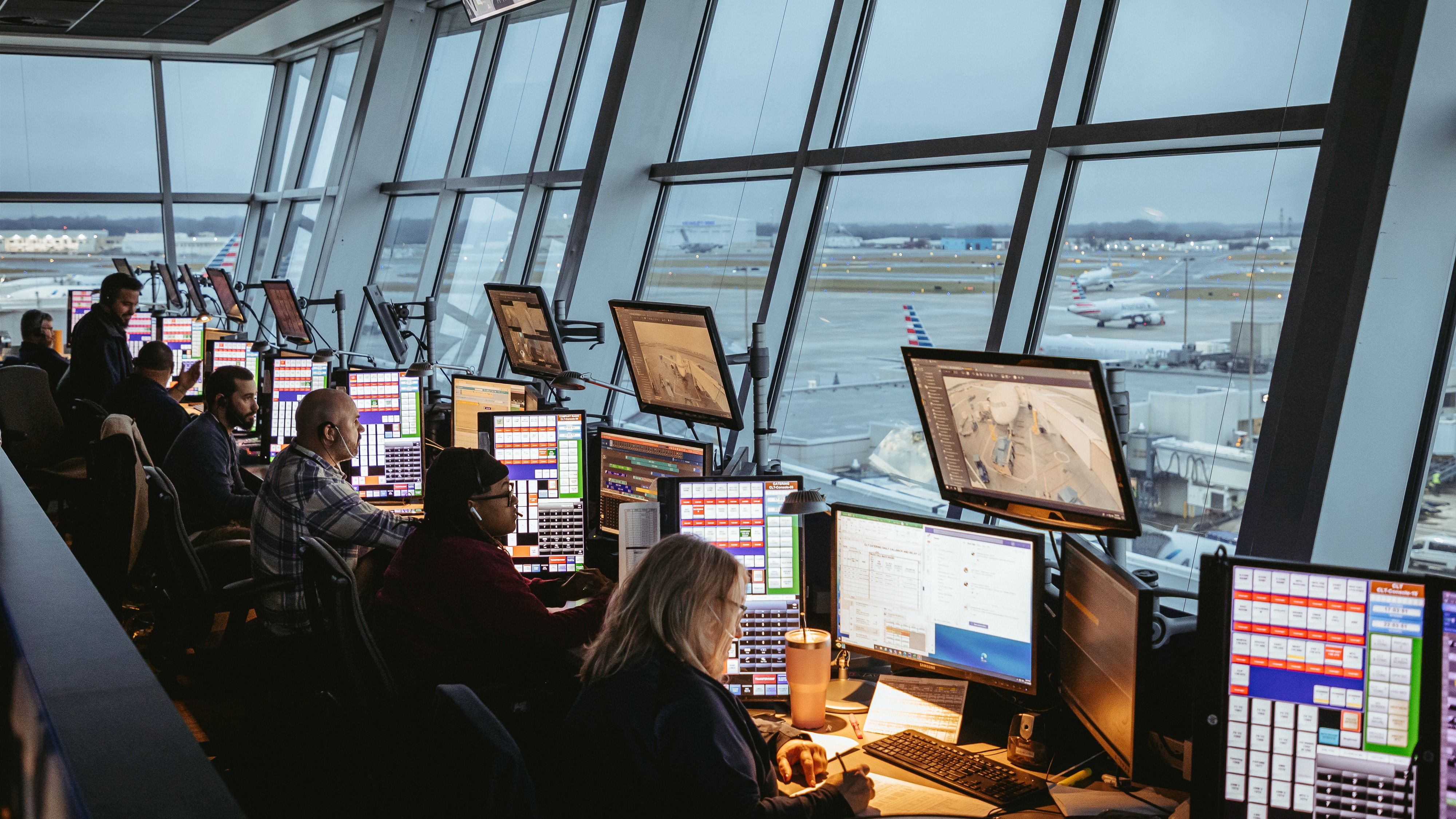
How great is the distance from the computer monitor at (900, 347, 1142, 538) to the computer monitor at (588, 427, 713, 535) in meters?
1.00

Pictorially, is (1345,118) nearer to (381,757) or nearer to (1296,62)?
(1296,62)

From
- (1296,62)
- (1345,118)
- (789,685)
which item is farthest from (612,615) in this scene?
(1296,62)

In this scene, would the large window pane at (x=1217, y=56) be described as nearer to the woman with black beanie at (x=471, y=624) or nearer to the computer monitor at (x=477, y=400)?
the computer monitor at (x=477, y=400)

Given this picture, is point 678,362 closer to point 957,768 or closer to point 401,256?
point 957,768

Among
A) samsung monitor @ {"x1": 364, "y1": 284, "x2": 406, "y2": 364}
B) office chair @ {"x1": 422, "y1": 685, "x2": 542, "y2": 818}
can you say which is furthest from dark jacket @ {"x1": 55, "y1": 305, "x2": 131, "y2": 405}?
office chair @ {"x1": 422, "y1": 685, "x2": 542, "y2": 818}

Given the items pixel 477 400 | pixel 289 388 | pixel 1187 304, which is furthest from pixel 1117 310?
pixel 289 388

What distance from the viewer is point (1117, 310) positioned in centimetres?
371

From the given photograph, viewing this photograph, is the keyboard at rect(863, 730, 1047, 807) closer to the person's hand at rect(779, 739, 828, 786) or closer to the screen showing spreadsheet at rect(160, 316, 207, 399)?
the person's hand at rect(779, 739, 828, 786)

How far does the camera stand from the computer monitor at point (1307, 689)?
1.56m

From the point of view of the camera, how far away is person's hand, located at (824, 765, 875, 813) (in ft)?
6.52

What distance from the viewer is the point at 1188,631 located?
6.90 ft

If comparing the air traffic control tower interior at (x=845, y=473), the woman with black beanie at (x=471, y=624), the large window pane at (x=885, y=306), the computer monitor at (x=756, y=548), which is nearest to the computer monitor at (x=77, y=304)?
the air traffic control tower interior at (x=845, y=473)

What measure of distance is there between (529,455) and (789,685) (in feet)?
5.09

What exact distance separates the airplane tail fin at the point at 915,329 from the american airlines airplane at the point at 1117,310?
2.23 feet
